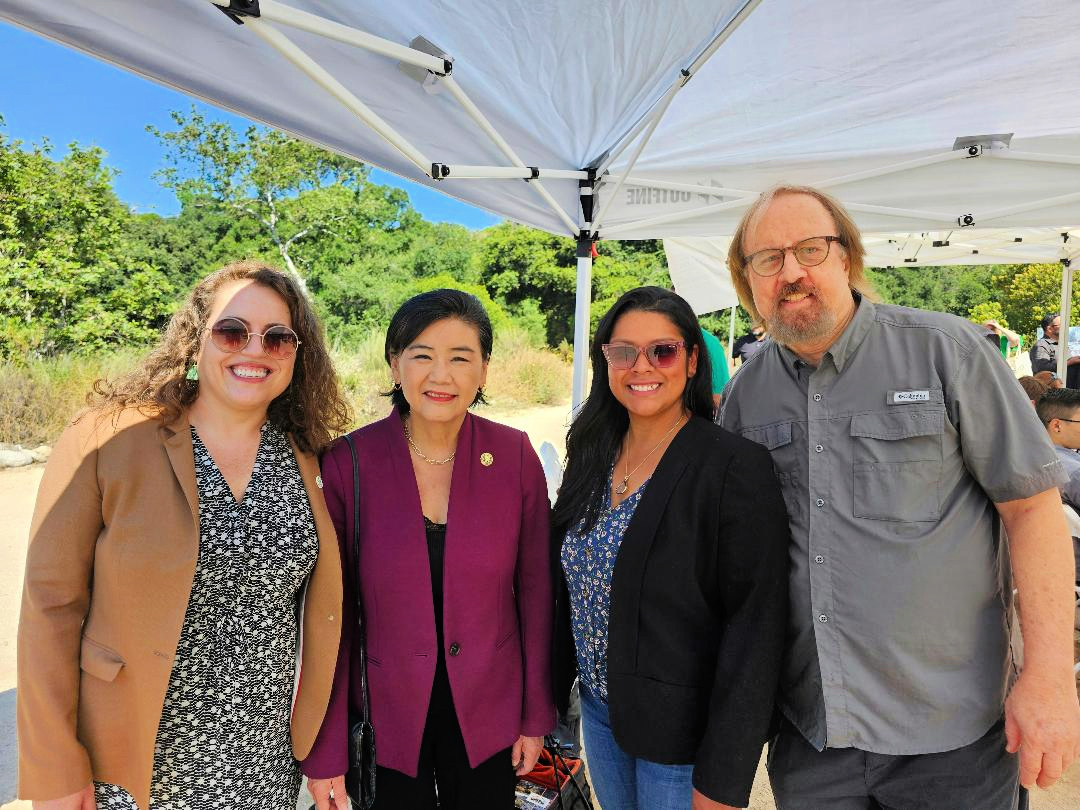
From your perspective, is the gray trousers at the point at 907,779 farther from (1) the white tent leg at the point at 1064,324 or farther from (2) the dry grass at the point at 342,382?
(1) the white tent leg at the point at 1064,324

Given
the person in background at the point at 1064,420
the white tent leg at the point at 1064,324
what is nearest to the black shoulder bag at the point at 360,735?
the person in background at the point at 1064,420

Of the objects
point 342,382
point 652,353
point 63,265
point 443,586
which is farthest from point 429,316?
point 63,265

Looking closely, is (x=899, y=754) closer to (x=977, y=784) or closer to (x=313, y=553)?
(x=977, y=784)

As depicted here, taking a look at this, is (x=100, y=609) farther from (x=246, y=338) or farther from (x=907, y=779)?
Result: (x=907, y=779)

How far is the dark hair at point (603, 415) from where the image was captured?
1.83 meters

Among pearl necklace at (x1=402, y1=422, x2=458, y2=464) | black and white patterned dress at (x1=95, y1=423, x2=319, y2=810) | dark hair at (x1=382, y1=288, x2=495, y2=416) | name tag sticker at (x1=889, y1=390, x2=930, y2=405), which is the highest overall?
dark hair at (x1=382, y1=288, x2=495, y2=416)

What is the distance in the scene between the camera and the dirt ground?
9.81 ft

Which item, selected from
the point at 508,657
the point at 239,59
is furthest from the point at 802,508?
the point at 239,59

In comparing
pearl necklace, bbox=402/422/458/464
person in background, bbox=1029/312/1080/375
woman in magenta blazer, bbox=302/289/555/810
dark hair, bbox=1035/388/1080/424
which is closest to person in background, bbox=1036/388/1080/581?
dark hair, bbox=1035/388/1080/424

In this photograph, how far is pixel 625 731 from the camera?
164 centimetres

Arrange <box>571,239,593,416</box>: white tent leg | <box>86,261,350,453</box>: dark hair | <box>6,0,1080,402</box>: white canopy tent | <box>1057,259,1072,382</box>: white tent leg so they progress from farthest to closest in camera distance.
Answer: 1. <box>1057,259,1072,382</box>: white tent leg
2. <box>571,239,593,416</box>: white tent leg
3. <box>6,0,1080,402</box>: white canopy tent
4. <box>86,261,350,453</box>: dark hair

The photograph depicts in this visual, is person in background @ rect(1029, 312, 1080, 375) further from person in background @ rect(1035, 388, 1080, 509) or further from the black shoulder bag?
the black shoulder bag

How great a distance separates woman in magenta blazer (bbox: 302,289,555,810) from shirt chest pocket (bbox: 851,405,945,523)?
2.92 feet

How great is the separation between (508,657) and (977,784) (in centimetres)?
119
